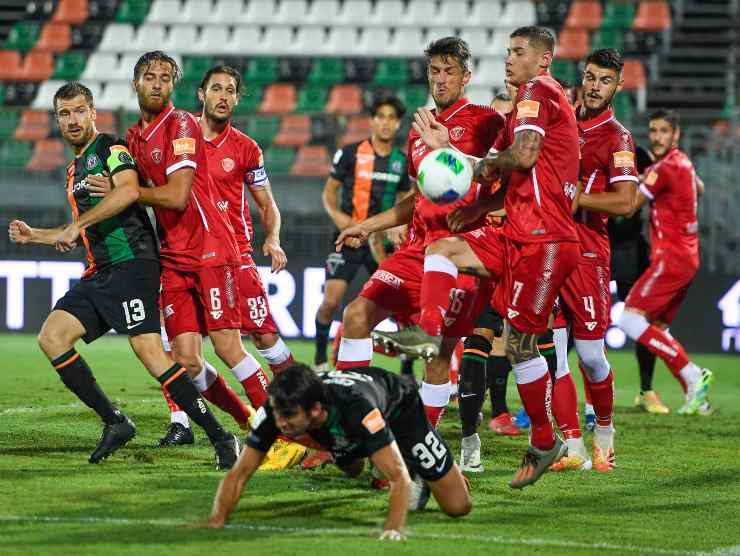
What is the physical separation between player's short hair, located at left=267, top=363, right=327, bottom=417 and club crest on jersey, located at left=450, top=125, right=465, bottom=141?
2.31m

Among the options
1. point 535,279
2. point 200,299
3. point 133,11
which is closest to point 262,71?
point 133,11

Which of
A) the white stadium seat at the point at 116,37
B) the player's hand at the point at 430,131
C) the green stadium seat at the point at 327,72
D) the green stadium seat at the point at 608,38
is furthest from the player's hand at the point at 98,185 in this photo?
the white stadium seat at the point at 116,37

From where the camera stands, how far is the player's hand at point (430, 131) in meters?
6.63

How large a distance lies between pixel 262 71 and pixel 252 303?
14565 millimetres

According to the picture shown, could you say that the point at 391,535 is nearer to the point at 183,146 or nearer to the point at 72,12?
the point at 183,146

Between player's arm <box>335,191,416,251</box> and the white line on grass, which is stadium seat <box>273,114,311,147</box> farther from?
the white line on grass

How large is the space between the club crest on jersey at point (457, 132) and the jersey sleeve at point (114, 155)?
1717mm

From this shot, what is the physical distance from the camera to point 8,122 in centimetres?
1755

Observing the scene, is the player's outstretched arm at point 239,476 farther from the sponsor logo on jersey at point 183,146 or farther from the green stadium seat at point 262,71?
the green stadium seat at point 262,71

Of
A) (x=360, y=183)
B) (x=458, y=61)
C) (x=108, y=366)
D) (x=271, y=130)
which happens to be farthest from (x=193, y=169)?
(x=271, y=130)

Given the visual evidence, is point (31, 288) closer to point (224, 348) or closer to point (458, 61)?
point (224, 348)

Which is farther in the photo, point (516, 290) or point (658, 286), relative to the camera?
point (658, 286)

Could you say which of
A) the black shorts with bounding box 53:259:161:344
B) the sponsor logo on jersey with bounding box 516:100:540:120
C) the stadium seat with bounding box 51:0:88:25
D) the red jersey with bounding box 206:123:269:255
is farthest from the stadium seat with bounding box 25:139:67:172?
the sponsor logo on jersey with bounding box 516:100:540:120

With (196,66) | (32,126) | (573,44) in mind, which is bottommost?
(32,126)
